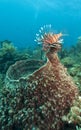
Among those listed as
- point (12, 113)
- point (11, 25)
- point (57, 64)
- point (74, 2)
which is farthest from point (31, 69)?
point (11, 25)

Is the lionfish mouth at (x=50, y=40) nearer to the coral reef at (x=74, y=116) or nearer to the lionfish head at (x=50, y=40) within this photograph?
the lionfish head at (x=50, y=40)

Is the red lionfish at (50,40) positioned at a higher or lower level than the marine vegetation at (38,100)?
higher

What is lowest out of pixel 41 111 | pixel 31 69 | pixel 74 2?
pixel 41 111

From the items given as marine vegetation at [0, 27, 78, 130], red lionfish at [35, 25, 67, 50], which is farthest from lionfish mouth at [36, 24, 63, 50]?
marine vegetation at [0, 27, 78, 130]

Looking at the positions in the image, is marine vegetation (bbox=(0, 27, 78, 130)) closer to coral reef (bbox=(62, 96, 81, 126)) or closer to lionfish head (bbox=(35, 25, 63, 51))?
coral reef (bbox=(62, 96, 81, 126))

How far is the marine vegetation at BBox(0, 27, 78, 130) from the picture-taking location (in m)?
5.31

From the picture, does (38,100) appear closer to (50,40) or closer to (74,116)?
(74,116)

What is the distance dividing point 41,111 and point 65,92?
2.28 feet

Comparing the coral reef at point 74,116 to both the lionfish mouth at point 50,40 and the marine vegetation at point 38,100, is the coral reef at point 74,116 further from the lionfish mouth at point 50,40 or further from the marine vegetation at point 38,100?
the lionfish mouth at point 50,40

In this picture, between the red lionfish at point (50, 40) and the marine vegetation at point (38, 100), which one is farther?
the red lionfish at point (50, 40)

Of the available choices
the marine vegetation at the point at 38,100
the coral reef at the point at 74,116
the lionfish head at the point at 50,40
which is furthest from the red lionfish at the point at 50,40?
the coral reef at the point at 74,116

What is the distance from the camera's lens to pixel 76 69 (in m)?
8.77

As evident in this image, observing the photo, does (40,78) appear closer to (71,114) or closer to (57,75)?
(57,75)

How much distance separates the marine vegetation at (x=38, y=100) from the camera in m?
5.31
